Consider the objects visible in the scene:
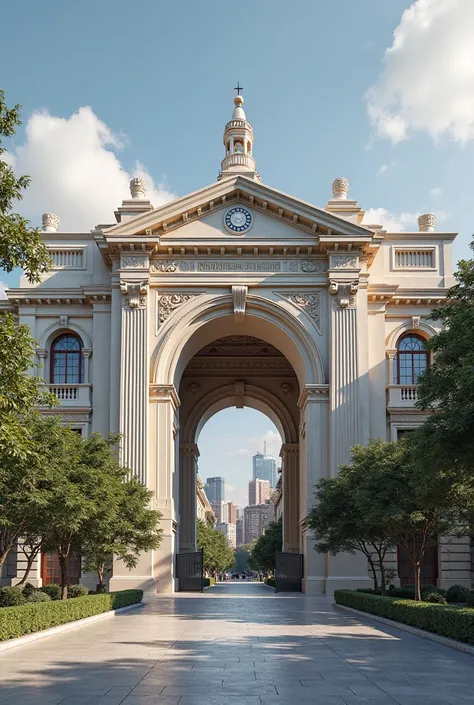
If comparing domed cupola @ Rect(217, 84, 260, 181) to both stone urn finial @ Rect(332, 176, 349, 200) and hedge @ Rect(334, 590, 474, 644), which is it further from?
hedge @ Rect(334, 590, 474, 644)

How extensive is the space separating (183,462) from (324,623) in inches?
1333

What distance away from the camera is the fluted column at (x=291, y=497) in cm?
5603

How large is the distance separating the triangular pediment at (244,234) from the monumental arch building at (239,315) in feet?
0.23

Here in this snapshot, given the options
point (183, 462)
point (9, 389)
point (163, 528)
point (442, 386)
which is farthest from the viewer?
point (183, 462)

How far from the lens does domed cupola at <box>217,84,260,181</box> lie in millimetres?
56031

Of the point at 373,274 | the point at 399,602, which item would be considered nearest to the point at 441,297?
the point at 373,274

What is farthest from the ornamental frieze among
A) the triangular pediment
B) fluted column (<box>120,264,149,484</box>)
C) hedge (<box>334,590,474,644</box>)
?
hedge (<box>334,590,474,644</box>)

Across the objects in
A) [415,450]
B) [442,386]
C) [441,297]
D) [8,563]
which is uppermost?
[441,297]

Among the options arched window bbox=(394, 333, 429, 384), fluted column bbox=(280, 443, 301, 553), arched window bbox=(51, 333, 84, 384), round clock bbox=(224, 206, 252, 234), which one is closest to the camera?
round clock bbox=(224, 206, 252, 234)

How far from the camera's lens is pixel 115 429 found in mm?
43344

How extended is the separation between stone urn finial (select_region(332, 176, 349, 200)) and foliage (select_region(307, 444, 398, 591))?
1843 centimetres

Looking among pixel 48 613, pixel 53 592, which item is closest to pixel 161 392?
pixel 53 592

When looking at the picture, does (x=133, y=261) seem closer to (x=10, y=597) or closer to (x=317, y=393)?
(x=317, y=393)

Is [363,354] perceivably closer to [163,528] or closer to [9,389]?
[163,528]
